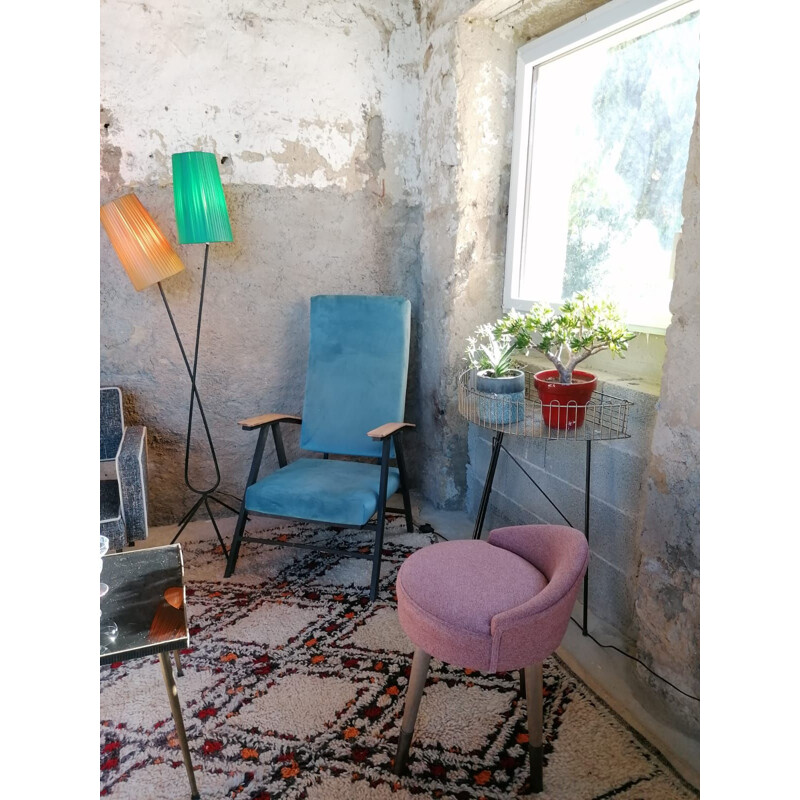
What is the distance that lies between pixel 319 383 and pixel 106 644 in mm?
1910

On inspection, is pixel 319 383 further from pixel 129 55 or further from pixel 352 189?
pixel 129 55

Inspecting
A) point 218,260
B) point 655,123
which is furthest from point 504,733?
point 218,260

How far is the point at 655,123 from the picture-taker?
2.59 m

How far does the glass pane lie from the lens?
2512 millimetres

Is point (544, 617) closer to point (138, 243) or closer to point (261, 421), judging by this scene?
point (261, 421)

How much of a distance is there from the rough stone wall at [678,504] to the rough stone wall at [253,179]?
2021 mm

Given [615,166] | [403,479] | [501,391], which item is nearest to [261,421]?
[403,479]

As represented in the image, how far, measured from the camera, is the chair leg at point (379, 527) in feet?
9.06

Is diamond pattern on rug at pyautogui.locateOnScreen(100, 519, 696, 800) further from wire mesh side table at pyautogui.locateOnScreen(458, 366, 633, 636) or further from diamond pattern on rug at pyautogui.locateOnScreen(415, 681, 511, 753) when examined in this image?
wire mesh side table at pyautogui.locateOnScreen(458, 366, 633, 636)

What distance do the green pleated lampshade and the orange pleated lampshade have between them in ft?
0.42

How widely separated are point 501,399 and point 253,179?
6.08 feet

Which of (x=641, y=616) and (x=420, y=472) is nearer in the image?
(x=641, y=616)
